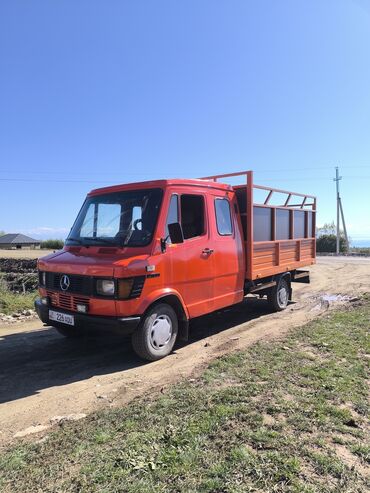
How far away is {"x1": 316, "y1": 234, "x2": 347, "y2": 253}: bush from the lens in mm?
42156

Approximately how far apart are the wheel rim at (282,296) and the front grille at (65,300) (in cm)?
521

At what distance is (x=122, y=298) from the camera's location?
200 inches

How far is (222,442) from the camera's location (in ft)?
10.3

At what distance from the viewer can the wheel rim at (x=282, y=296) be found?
917cm

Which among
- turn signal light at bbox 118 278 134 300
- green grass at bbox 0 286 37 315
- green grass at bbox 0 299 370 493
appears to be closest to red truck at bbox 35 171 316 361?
turn signal light at bbox 118 278 134 300

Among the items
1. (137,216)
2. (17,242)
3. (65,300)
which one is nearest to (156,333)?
(65,300)

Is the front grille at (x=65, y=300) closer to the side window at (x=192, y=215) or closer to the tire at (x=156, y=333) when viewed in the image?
the tire at (x=156, y=333)

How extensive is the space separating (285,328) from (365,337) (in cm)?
148

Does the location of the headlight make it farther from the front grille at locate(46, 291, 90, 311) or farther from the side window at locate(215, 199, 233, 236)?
the side window at locate(215, 199, 233, 236)

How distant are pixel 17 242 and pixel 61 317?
73.6 m

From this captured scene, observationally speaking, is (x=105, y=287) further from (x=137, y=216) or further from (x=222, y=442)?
(x=222, y=442)

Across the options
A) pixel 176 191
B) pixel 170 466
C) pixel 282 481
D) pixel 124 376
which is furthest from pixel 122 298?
pixel 282 481

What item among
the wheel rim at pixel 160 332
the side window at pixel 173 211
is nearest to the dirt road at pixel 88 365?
the wheel rim at pixel 160 332

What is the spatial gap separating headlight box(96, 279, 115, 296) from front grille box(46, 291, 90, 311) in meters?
0.25
